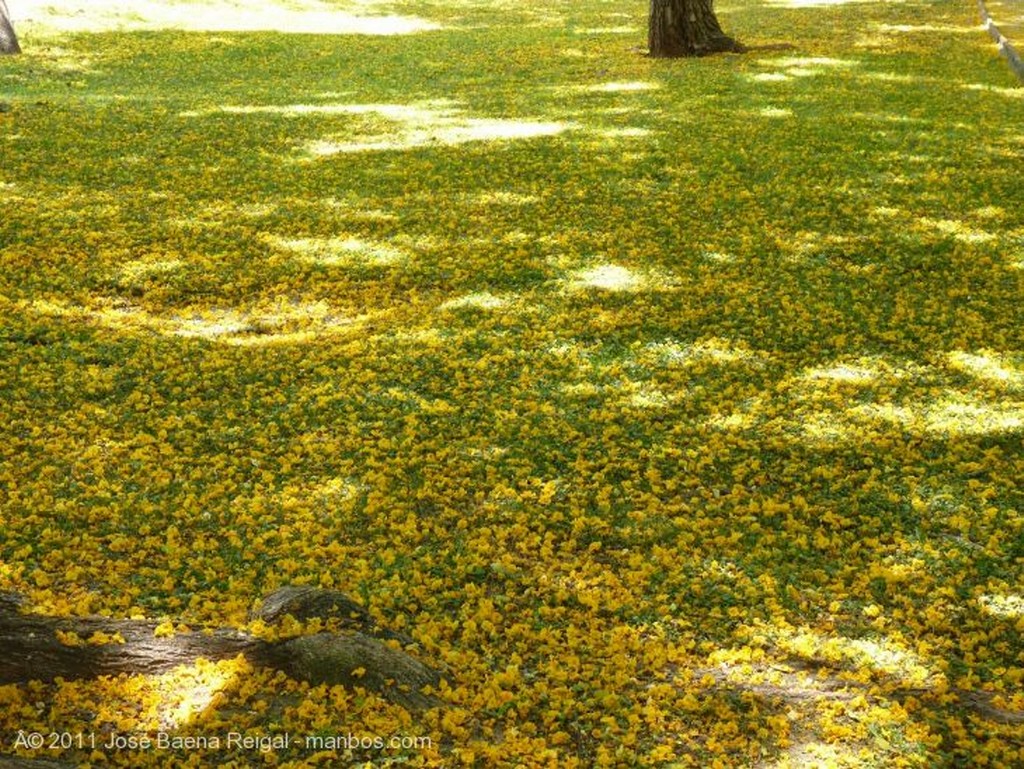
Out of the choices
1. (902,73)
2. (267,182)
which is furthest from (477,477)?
(902,73)

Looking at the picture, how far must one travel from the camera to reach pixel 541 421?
7211 millimetres

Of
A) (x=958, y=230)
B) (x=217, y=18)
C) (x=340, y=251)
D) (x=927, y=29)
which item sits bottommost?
(x=958, y=230)

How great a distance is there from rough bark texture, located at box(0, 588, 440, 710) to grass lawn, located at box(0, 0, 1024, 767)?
0.08 m

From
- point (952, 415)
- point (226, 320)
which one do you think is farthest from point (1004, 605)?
point (226, 320)

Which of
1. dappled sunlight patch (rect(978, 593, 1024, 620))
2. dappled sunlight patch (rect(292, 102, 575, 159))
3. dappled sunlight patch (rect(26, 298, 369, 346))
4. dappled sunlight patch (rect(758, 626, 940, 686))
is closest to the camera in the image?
dappled sunlight patch (rect(758, 626, 940, 686))

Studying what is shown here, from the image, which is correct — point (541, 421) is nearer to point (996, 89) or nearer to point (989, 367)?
point (989, 367)

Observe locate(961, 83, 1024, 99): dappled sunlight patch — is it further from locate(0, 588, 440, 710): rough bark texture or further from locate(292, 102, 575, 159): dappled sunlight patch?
locate(0, 588, 440, 710): rough bark texture

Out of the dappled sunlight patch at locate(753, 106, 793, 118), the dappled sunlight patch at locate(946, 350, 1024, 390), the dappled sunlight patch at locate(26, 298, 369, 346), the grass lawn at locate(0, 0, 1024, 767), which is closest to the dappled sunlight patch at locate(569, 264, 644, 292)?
the grass lawn at locate(0, 0, 1024, 767)

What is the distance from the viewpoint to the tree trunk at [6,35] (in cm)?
1873

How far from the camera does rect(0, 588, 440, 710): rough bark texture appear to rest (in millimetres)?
4246

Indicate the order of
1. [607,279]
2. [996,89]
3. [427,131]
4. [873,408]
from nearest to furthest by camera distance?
[873,408], [607,279], [427,131], [996,89]

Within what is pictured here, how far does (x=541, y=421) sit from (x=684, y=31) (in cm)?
1463

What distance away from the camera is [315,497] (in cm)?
629

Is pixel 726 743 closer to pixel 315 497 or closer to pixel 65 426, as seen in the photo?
pixel 315 497
